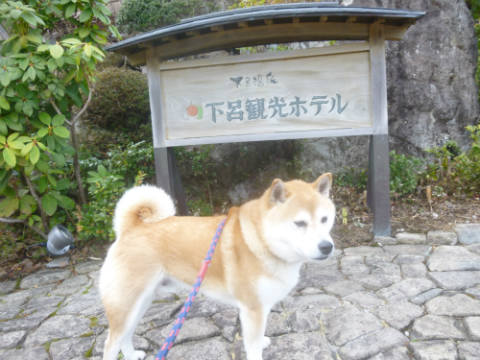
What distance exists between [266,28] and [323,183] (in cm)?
276

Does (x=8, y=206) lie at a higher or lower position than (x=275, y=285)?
higher

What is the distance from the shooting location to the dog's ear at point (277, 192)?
6.81 feet

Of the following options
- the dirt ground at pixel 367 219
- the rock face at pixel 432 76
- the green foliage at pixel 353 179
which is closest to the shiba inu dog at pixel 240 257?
the dirt ground at pixel 367 219

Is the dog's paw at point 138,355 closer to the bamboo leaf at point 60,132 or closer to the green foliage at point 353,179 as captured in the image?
the bamboo leaf at point 60,132

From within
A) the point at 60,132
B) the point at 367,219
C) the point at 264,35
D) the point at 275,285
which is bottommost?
the point at 367,219

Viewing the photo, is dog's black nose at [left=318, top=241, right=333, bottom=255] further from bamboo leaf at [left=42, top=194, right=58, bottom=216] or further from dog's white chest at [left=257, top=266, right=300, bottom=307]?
bamboo leaf at [left=42, top=194, right=58, bottom=216]

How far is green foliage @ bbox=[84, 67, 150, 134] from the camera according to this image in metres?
6.36

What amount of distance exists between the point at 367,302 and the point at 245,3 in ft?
20.1

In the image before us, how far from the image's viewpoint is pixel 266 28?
4156 mm

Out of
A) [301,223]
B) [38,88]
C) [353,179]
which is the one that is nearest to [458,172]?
[353,179]

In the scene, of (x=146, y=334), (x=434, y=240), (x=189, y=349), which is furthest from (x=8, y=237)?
(x=434, y=240)

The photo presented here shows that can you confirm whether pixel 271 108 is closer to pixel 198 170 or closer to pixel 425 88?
pixel 198 170

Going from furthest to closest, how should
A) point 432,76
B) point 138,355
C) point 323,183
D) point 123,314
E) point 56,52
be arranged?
point 432,76 → point 56,52 → point 138,355 → point 323,183 → point 123,314

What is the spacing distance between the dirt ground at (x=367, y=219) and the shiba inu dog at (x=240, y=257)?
2.44m
